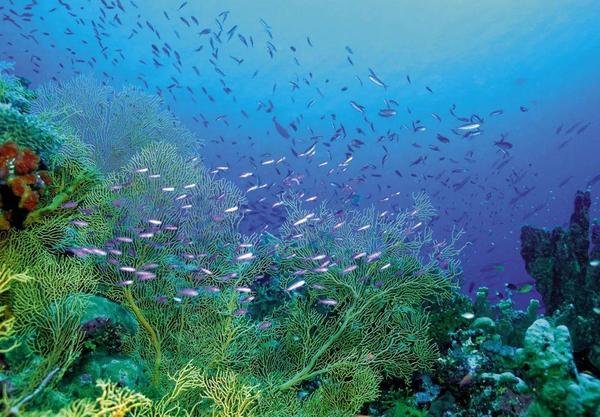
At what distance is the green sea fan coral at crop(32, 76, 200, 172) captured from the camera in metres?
9.12

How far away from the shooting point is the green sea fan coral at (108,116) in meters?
9.12

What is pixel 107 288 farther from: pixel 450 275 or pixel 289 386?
pixel 450 275

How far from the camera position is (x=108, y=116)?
947 centimetres

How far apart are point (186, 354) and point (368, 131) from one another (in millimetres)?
74107

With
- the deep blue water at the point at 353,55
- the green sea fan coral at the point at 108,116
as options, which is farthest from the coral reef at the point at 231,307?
the deep blue water at the point at 353,55

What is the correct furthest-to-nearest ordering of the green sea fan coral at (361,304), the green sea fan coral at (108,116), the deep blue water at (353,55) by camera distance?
1. the deep blue water at (353,55)
2. the green sea fan coral at (108,116)
3. the green sea fan coral at (361,304)

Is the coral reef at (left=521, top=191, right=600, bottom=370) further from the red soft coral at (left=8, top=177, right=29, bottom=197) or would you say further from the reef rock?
the red soft coral at (left=8, top=177, right=29, bottom=197)

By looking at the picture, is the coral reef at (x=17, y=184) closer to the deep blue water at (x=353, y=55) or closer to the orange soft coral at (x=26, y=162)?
the orange soft coral at (x=26, y=162)

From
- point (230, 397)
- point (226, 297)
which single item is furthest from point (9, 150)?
point (230, 397)

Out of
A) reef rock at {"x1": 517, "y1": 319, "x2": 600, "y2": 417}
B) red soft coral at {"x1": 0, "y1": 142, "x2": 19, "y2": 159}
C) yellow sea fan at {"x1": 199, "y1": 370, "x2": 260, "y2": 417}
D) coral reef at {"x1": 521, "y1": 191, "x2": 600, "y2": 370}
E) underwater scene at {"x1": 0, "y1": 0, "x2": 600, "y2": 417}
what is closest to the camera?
reef rock at {"x1": 517, "y1": 319, "x2": 600, "y2": 417}

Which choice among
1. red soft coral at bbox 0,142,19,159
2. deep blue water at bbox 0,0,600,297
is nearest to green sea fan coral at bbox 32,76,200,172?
red soft coral at bbox 0,142,19,159

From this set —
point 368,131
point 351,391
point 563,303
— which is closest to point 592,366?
point 563,303

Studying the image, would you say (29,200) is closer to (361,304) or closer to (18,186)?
(18,186)

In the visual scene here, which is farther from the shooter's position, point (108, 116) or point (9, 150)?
point (108, 116)
